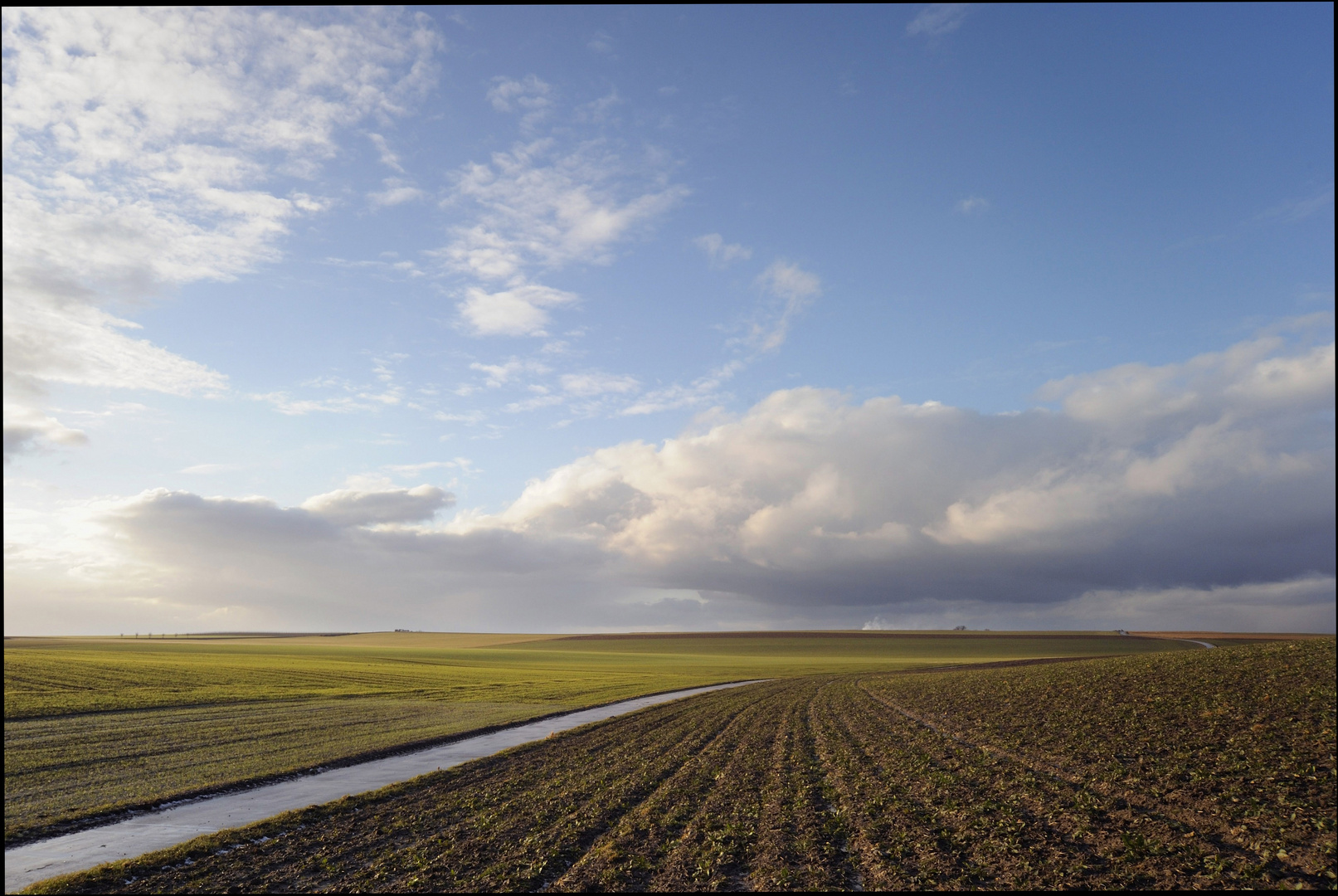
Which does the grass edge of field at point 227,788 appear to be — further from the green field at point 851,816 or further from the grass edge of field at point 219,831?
the green field at point 851,816

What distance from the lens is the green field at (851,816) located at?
17.4 metres

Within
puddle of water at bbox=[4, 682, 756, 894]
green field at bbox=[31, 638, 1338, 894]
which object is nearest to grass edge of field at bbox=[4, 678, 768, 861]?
puddle of water at bbox=[4, 682, 756, 894]

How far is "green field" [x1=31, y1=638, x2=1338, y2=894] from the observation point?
17.4 meters

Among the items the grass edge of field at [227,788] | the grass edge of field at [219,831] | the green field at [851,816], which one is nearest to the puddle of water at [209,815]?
the grass edge of field at [227,788]

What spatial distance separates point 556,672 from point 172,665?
5099 cm

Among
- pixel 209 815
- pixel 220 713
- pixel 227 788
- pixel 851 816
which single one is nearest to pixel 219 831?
pixel 209 815

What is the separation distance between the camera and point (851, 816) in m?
22.0

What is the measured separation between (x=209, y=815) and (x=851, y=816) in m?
22.1

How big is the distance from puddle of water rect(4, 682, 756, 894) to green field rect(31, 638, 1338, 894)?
1583mm

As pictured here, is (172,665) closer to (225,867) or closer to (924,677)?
(225,867)

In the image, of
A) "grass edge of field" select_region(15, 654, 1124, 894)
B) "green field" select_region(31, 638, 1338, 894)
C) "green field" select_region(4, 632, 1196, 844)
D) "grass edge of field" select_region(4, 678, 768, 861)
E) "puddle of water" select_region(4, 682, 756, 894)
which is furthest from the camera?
"green field" select_region(4, 632, 1196, 844)

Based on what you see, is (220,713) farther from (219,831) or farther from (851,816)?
(851,816)

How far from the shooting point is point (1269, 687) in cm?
4219

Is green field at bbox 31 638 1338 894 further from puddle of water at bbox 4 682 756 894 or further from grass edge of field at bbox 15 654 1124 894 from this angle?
puddle of water at bbox 4 682 756 894
